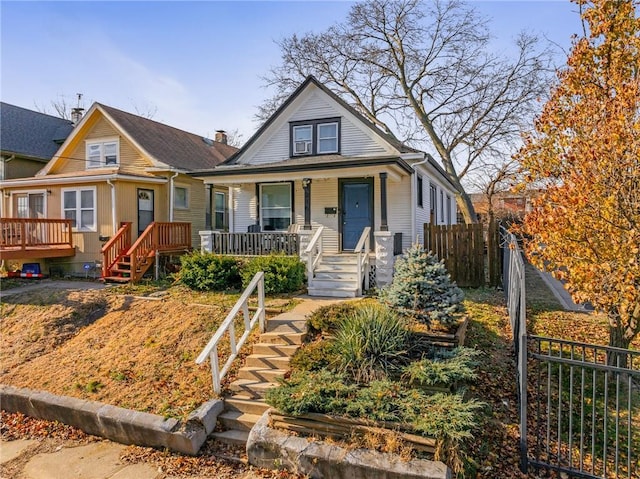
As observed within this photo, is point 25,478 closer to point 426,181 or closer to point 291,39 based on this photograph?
point 426,181

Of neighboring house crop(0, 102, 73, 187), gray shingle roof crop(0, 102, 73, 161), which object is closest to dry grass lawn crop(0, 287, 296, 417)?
neighboring house crop(0, 102, 73, 187)

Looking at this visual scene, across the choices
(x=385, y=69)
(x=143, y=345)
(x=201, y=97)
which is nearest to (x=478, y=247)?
(x=143, y=345)

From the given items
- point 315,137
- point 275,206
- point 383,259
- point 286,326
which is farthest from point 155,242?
point 286,326

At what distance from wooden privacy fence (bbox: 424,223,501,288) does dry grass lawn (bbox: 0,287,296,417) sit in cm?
552

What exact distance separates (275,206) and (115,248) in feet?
18.3

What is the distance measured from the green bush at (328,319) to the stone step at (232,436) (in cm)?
200

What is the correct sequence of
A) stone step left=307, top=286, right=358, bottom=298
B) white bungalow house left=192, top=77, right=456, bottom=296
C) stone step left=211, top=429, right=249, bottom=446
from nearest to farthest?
1. stone step left=211, top=429, right=249, bottom=446
2. stone step left=307, top=286, right=358, bottom=298
3. white bungalow house left=192, top=77, right=456, bottom=296

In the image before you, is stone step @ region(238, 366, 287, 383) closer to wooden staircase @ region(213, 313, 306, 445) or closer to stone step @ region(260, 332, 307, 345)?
wooden staircase @ region(213, 313, 306, 445)

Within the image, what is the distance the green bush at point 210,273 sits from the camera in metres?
10.6

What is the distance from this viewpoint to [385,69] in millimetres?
26344

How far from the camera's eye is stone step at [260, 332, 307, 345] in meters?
6.39

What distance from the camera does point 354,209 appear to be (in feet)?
42.3

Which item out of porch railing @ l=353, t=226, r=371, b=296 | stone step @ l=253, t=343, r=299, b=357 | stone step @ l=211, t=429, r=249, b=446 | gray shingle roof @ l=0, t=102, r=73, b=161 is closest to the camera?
stone step @ l=211, t=429, r=249, b=446

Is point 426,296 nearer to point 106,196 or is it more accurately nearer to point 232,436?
point 232,436
